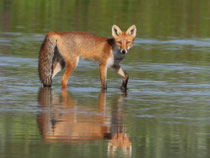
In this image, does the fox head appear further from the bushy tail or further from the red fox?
the bushy tail

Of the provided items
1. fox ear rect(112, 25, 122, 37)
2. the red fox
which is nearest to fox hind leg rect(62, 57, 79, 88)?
the red fox

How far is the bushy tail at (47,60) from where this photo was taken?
44.3 feet

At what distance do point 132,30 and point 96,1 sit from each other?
19.2 meters

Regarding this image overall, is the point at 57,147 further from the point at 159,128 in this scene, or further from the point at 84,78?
the point at 84,78

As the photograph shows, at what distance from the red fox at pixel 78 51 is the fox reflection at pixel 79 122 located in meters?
1.29

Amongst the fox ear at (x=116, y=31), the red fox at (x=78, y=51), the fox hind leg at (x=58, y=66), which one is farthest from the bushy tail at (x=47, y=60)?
the fox ear at (x=116, y=31)

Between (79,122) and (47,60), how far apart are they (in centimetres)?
402

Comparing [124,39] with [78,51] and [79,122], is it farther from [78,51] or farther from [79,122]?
[79,122]

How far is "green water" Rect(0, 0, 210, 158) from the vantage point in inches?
336

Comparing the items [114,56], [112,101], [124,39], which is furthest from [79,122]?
[114,56]

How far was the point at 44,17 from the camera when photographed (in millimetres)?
25953

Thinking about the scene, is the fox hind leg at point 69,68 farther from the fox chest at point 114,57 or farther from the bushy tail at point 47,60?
the fox chest at point 114,57

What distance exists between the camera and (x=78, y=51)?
13.9 meters

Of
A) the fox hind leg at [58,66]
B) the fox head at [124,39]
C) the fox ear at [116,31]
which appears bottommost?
the fox hind leg at [58,66]
